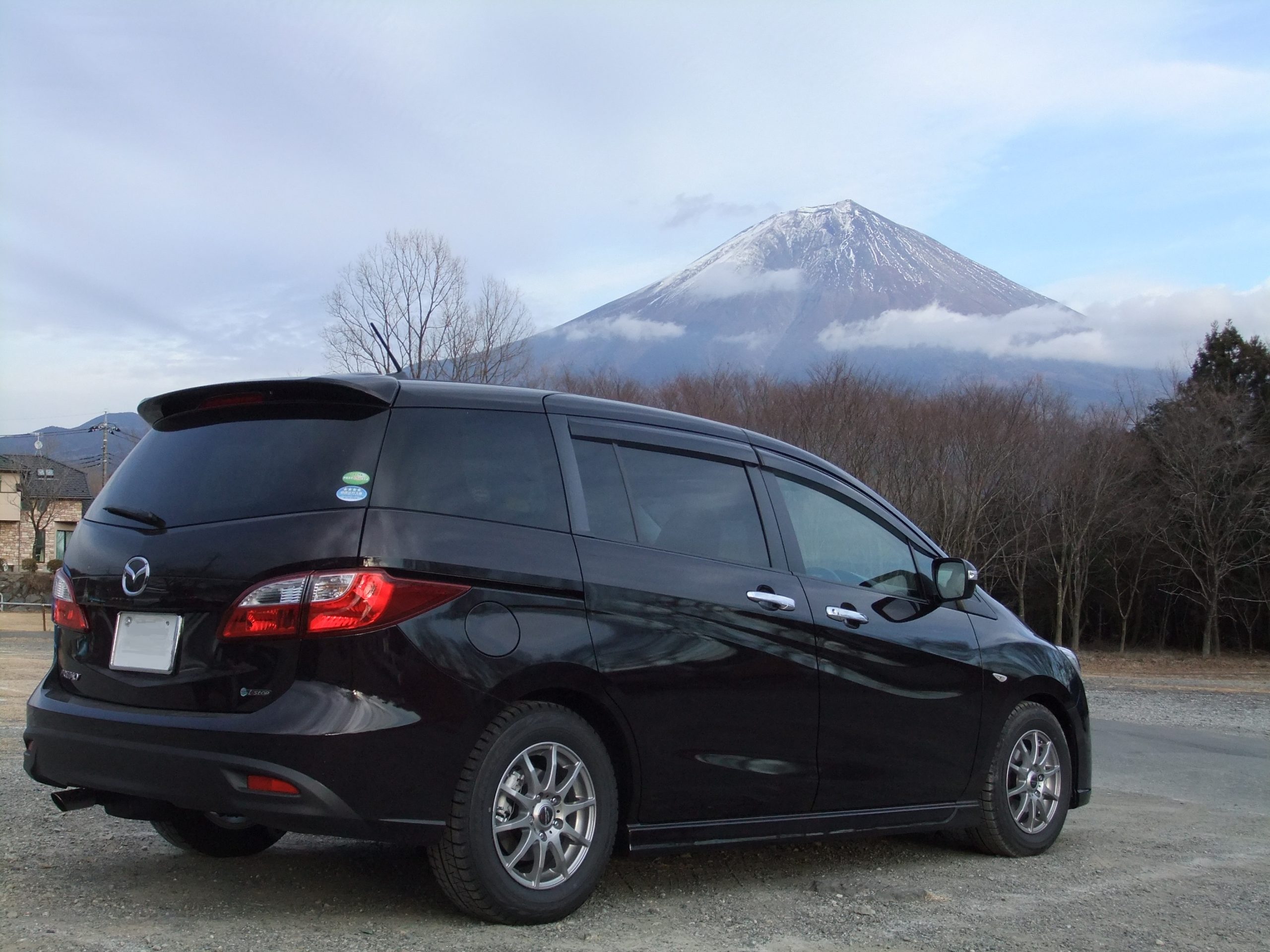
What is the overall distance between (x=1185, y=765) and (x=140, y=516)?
9.46m

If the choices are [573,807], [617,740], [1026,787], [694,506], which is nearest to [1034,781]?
[1026,787]

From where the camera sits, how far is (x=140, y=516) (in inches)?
162

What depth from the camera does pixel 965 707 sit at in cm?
557

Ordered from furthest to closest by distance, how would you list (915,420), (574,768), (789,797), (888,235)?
(888,235) < (915,420) < (789,797) < (574,768)

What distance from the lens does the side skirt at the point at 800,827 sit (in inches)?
171

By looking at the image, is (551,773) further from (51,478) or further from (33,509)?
(51,478)

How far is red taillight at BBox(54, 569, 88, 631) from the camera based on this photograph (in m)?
4.14

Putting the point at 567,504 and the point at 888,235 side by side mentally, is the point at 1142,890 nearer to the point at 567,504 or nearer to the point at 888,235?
the point at 567,504

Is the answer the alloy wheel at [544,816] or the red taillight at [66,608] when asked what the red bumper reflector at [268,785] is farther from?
the red taillight at [66,608]

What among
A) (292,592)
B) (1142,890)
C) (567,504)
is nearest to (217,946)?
(292,592)

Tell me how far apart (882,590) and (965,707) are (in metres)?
0.70

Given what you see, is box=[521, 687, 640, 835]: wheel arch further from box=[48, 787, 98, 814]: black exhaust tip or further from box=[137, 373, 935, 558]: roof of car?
box=[48, 787, 98, 814]: black exhaust tip

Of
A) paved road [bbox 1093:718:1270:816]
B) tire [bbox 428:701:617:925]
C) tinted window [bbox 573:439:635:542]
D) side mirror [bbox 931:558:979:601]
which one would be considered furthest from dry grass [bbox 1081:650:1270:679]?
tire [bbox 428:701:617:925]

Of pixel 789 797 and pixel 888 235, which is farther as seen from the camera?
pixel 888 235
